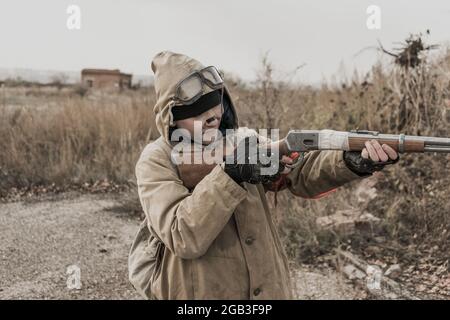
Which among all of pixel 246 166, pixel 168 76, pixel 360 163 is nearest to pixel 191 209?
pixel 246 166

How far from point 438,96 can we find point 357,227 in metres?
1.64

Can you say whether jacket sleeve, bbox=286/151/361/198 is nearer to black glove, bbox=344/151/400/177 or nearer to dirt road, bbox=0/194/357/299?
black glove, bbox=344/151/400/177

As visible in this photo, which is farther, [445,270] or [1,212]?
[1,212]

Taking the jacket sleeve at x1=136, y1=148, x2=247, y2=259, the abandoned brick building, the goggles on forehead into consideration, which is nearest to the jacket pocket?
the jacket sleeve at x1=136, y1=148, x2=247, y2=259

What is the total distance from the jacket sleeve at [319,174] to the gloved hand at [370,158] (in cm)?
3

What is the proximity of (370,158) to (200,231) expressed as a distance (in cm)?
73

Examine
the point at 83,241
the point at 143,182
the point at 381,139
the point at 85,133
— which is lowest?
the point at 83,241

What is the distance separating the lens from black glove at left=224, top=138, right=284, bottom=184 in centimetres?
201

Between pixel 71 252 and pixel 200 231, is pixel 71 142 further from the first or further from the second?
pixel 200 231

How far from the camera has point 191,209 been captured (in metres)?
1.96

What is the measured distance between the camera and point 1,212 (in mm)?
6727

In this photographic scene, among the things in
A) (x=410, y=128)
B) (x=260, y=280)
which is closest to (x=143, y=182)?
(x=260, y=280)
